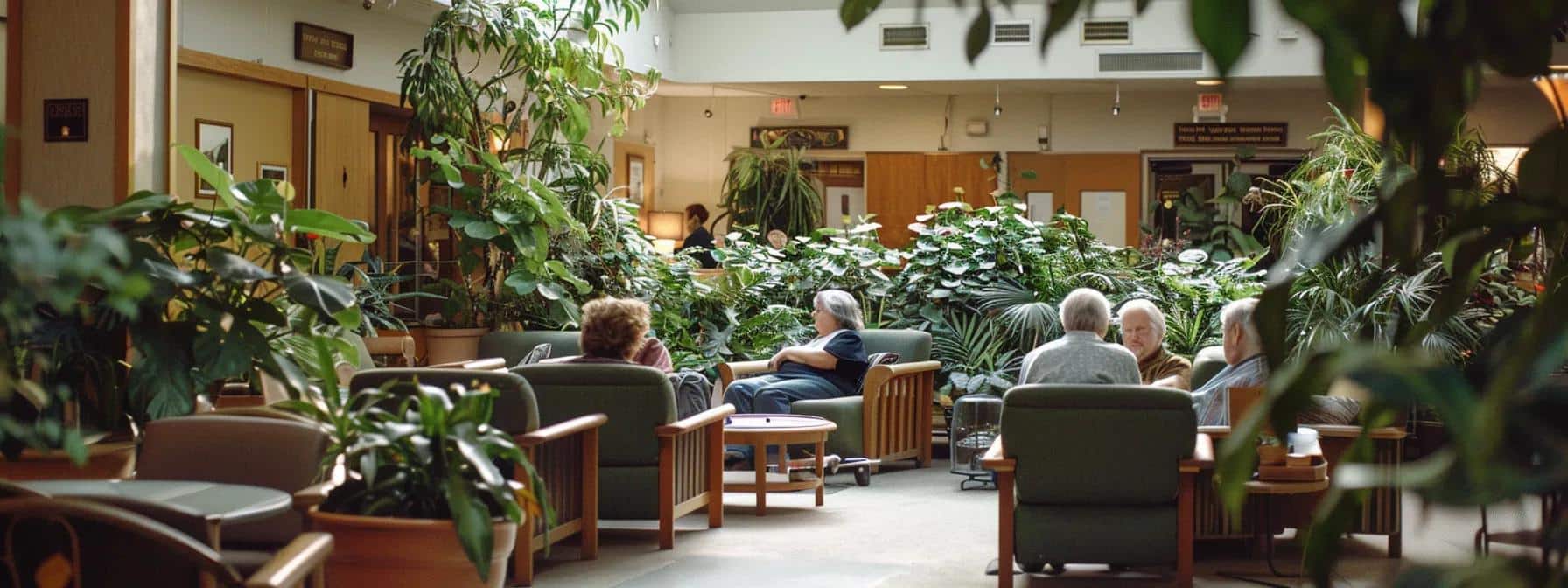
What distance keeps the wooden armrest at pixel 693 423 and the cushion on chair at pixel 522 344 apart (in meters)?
2.52

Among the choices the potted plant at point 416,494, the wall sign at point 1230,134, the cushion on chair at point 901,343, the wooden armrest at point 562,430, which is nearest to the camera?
the potted plant at point 416,494

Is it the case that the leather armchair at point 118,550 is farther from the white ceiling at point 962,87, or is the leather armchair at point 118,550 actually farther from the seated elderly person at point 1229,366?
the white ceiling at point 962,87

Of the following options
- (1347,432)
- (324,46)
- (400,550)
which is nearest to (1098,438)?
(1347,432)

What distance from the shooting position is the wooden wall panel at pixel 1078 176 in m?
16.1

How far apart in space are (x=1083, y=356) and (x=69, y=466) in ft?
11.7

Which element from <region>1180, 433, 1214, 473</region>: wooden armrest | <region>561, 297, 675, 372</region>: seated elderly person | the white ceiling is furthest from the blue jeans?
the white ceiling

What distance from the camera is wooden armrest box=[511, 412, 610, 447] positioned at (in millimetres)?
5211

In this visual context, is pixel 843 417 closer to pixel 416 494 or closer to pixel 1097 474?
pixel 1097 474

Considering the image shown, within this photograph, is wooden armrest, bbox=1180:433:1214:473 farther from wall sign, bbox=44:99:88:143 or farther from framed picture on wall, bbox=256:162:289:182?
framed picture on wall, bbox=256:162:289:182

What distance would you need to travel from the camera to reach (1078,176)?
1617cm

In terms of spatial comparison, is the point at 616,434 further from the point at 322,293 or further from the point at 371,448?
the point at 371,448

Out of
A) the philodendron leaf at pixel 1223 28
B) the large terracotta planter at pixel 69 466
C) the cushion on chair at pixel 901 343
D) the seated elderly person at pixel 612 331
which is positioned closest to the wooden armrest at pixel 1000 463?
the seated elderly person at pixel 612 331

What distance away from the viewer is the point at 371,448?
352 cm

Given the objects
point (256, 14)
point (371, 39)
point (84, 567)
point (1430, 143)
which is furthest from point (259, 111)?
point (1430, 143)
